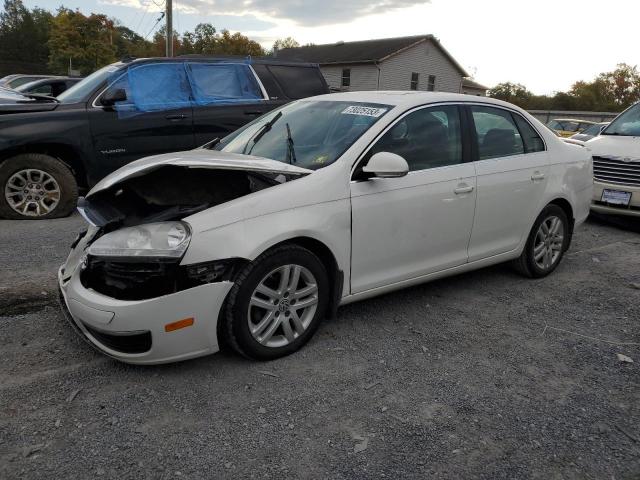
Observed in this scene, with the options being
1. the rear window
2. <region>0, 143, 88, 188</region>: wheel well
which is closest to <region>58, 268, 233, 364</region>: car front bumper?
<region>0, 143, 88, 188</region>: wheel well

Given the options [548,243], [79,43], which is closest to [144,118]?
[548,243]

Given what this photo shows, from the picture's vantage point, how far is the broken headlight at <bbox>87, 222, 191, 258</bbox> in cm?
277

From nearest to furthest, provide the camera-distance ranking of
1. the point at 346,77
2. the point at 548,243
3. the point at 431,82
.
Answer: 1. the point at 548,243
2. the point at 346,77
3. the point at 431,82

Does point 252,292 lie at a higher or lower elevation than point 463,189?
lower

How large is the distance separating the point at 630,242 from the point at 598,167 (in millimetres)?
1338

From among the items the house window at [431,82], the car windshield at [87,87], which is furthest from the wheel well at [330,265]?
the house window at [431,82]

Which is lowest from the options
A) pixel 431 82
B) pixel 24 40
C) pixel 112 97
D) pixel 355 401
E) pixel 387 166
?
pixel 355 401

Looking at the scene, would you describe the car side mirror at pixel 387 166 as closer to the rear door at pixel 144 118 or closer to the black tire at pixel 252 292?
the black tire at pixel 252 292

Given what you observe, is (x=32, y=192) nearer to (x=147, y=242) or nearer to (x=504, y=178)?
(x=147, y=242)

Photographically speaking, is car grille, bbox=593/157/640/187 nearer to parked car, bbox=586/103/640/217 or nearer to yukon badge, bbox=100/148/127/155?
parked car, bbox=586/103/640/217

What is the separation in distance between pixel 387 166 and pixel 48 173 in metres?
4.67

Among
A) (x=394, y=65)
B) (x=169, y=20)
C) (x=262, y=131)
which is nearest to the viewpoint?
(x=262, y=131)

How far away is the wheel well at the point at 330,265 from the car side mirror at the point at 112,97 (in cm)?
438

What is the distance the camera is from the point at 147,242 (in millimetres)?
2855
